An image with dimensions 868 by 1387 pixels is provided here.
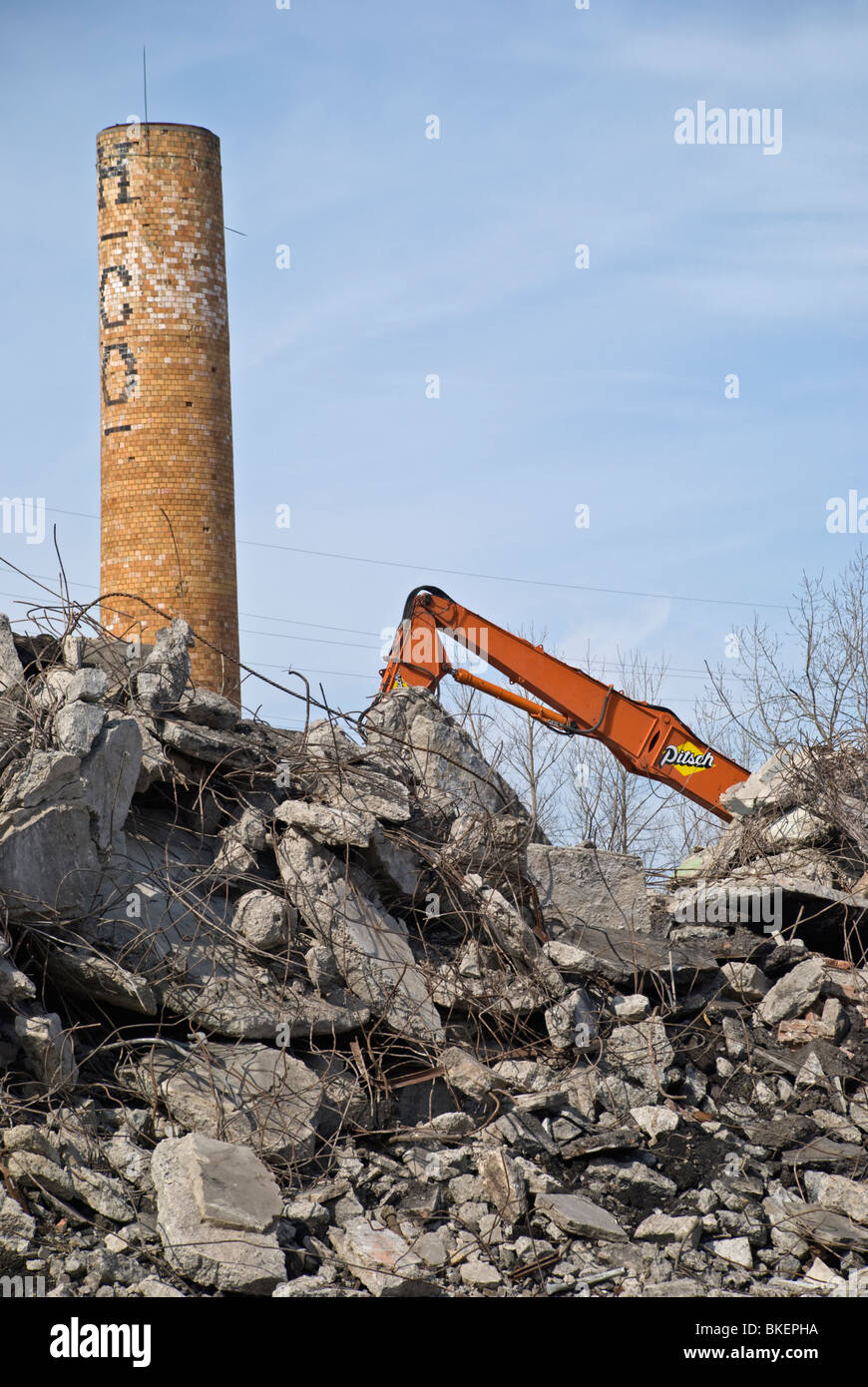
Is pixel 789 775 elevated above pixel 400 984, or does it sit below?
above

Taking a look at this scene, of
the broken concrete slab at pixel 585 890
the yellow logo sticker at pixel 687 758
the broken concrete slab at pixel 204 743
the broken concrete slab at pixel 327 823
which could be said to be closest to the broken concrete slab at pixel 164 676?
the broken concrete slab at pixel 204 743

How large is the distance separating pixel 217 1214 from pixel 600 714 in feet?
19.9

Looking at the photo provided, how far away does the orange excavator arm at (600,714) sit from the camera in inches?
380

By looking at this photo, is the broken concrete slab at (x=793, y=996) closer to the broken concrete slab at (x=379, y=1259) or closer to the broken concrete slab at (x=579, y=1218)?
→ the broken concrete slab at (x=579, y=1218)

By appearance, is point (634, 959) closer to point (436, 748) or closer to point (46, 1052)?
point (436, 748)

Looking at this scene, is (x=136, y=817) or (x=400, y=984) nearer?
(x=400, y=984)

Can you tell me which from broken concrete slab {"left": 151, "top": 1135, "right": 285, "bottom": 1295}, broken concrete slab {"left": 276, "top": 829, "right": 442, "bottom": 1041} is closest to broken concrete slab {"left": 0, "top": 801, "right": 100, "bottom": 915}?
broken concrete slab {"left": 276, "top": 829, "right": 442, "bottom": 1041}

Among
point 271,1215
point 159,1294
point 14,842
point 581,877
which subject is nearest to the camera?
point 159,1294

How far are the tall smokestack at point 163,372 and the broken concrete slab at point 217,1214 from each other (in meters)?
7.85

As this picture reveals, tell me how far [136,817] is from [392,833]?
4.36 ft

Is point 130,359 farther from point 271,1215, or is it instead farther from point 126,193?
point 271,1215

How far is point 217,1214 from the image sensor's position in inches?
180

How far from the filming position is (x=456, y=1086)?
5.77 meters

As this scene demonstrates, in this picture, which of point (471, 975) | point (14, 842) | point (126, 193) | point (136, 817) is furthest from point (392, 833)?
point (126, 193)
